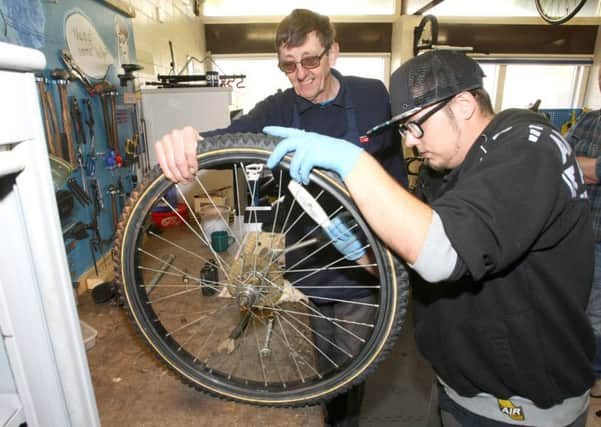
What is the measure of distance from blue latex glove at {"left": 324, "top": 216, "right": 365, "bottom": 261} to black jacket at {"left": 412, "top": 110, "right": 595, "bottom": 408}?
0.15 meters

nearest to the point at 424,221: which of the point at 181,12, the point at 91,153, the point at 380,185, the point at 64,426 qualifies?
the point at 380,185

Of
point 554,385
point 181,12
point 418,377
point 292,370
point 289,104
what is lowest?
point 418,377

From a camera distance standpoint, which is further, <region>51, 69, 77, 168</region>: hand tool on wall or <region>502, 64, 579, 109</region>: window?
<region>502, 64, 579, 109</region>: window

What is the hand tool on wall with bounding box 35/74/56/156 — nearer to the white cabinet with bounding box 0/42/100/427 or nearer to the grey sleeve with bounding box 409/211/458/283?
the white cabinet with bounding box 0/42/100/427

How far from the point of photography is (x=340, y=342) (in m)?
1.24

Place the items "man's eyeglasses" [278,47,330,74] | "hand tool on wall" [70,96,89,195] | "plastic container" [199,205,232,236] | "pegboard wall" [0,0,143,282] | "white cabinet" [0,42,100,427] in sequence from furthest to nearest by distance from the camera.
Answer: "plastic container" [199,205,232,236], "hand tool on wall" [70,96,89,195], "pegboard wall" [0,0,143,282], "man's eyeglasses" [278,47,330,74], "white cabinet" [0,42,100,427]

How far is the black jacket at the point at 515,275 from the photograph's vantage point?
50 cm

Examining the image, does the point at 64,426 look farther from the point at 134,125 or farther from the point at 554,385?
the point at 134,125

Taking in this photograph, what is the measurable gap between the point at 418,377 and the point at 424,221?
167 cm

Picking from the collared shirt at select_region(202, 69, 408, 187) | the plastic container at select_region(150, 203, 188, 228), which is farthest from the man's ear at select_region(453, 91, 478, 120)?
the plastic container at select_region(150, 203, 188, 228)

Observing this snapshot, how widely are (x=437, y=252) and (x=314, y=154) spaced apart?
0.25 metres

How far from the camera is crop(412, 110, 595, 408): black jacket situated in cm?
50

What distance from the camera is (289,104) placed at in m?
1.23

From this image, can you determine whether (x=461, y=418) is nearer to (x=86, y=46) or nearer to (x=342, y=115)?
(x=342, y=115)
